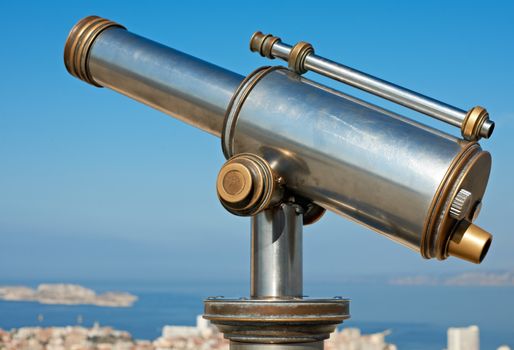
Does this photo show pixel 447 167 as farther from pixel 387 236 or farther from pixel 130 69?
pixel 130 69

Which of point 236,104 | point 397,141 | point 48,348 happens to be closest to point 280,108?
point 236,104

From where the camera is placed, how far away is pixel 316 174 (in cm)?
175

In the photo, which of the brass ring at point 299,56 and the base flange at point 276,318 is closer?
the base flange at point 276,318

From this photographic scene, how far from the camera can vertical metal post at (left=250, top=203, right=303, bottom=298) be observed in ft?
5.83

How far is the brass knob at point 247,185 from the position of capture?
5.59 feet

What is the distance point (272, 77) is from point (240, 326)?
0.62 m

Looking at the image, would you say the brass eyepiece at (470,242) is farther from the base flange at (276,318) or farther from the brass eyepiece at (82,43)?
the brass eyepiece at (82,43)

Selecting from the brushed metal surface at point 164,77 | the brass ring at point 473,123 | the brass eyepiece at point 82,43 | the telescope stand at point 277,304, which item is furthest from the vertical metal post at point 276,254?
the brass eyepiece at point 82,43

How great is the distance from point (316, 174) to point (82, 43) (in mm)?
849

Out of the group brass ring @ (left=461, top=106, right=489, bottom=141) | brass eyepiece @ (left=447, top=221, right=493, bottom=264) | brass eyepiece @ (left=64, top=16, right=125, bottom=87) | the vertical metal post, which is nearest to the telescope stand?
the vertical metal post

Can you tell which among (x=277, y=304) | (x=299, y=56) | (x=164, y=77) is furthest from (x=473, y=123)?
(x=164, y=77)

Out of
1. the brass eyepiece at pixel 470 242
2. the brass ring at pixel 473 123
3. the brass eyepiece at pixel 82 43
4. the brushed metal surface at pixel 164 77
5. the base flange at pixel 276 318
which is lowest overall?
the base flange at pixel 276 318

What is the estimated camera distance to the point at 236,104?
1.88 meters

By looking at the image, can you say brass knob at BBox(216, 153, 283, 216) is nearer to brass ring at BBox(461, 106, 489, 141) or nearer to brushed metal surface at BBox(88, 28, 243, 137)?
brushed metal surface at BBox(88, 28, 243, 137)
